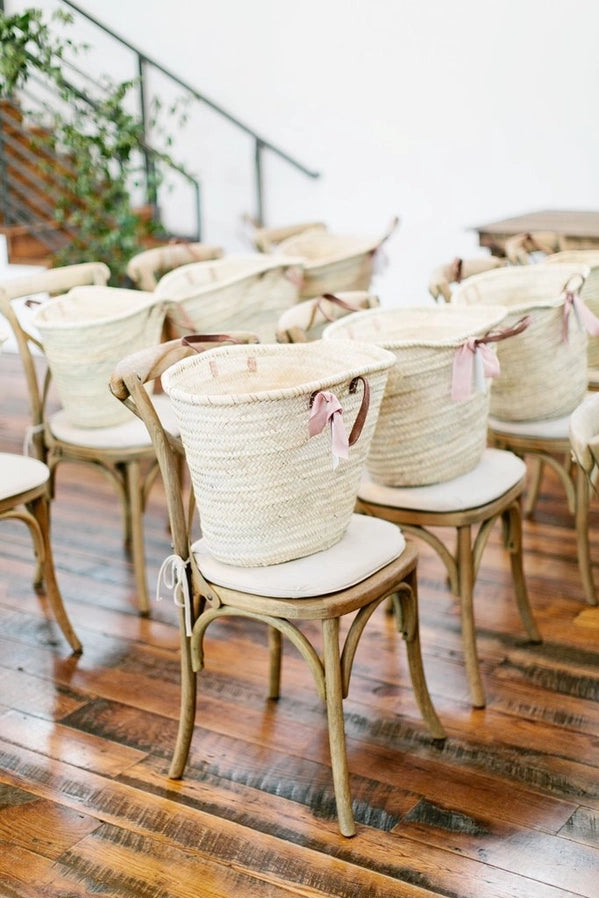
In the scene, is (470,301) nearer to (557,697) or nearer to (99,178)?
(557,697)

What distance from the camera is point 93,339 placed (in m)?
2.80

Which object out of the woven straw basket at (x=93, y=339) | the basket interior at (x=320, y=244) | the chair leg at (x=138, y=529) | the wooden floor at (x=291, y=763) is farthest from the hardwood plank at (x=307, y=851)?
the basket interior at (x=320, y=244)

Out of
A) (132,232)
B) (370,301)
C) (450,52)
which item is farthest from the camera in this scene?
(132,232)

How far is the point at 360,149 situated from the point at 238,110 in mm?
792

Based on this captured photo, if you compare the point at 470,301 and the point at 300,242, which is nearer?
the point at 470,301

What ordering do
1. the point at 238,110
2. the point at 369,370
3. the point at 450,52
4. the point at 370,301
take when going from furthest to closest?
the point at 238,110 < the point at 450,52 < the point at 370,301 < the point at 369,370

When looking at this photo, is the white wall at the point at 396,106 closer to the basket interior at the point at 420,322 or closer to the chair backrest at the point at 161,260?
the chair backrest at the point at 161,260

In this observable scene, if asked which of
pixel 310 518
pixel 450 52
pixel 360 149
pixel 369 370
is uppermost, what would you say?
pixel 450 52

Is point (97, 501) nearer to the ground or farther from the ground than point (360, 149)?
nearer to the ground

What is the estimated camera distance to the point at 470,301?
2.95m

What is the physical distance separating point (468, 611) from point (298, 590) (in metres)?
0.62

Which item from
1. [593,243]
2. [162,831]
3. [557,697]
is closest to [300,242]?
[593,243]

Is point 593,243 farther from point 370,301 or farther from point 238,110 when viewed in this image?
point 238,110

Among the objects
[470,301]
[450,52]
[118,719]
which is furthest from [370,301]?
[450,52]
